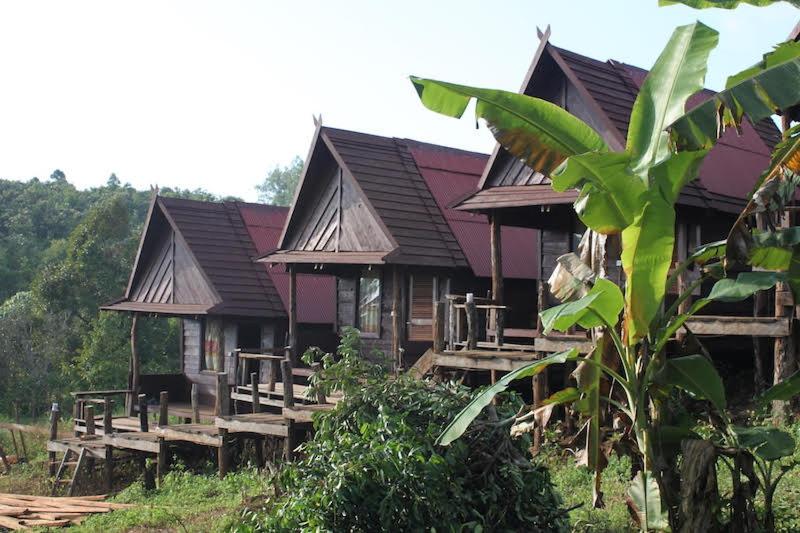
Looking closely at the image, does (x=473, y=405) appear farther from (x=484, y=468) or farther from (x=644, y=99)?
(x=644, y=99)

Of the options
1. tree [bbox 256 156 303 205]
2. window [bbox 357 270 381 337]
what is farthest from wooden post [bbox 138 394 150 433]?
tree [bbox 256 156 303 205]

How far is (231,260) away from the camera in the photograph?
25.4m

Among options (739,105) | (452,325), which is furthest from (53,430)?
(739,105)

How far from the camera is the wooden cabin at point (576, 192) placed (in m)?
15.5

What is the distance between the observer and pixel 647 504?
7277 mm

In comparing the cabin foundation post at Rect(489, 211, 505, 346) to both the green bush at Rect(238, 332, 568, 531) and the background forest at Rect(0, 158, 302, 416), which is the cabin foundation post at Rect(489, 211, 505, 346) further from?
the background forest at Rect(0, 158, 302, 416)

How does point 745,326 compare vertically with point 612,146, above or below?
below

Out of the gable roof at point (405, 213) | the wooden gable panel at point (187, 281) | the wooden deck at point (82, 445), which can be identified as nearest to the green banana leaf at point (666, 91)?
the gable roof at point (405, 213)

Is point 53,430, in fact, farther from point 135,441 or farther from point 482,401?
point 482,401

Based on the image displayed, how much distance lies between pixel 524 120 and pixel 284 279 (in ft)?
60.4

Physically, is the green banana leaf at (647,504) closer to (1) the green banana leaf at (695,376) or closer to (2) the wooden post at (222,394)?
(1) the green banana leaf at (695,376)

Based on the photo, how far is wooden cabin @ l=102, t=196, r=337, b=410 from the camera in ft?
79.9

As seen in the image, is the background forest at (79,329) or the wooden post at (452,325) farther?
the background forest at (79,329)

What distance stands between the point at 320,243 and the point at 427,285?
2.62m
